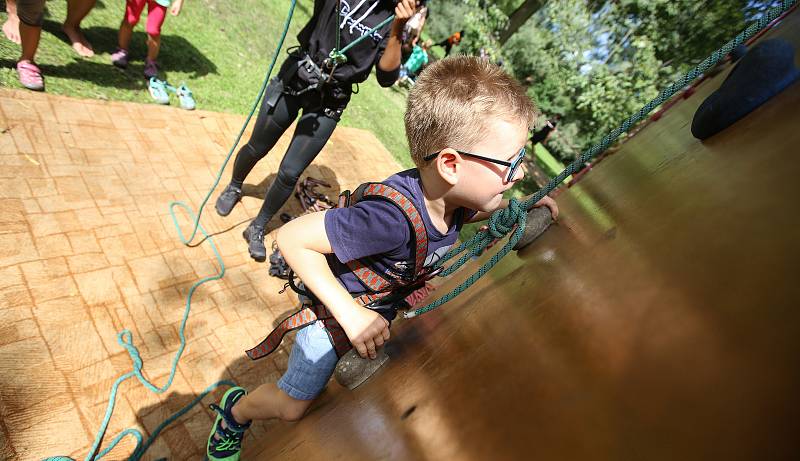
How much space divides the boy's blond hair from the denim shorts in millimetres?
819

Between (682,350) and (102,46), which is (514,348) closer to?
(682,350)

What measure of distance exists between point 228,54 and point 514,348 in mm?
7069

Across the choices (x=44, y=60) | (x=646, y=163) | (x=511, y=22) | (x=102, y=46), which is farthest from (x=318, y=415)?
(x=511, y=22)

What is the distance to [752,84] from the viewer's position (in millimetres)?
718

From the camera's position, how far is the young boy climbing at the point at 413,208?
137 centimetres

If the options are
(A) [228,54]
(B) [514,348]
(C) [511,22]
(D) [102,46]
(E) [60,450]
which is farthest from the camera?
(C) [511,22]

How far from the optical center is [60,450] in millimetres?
1839

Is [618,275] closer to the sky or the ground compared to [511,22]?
closer to the sky

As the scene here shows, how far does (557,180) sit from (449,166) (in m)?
0.40

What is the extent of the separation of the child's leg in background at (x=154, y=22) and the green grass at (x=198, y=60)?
1.09 feet

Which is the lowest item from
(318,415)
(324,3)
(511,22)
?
(511,22)

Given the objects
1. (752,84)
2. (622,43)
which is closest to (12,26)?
(752,84)

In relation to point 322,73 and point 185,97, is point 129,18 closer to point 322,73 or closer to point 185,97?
point 185,97

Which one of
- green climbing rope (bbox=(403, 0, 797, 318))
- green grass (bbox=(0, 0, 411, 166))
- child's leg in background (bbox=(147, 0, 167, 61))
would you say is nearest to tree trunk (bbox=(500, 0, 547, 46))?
green grass (bbox=(0, 0, 411, 166))
